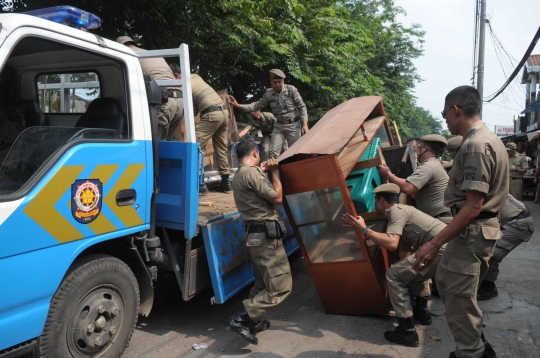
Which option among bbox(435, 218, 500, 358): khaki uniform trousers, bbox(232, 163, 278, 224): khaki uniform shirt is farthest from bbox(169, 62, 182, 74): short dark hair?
bbox(435, 218, 500, 358): khaki uniform trousers

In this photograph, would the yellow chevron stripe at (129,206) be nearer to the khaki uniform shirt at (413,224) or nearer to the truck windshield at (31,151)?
the truck windshield at (31,151)

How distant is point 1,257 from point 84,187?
24.4 inches

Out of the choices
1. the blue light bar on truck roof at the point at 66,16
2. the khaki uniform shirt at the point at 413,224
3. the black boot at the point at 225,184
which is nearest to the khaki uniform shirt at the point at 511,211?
the khaki uniform shirt at the point at 413,224

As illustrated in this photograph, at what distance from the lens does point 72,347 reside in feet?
8.75

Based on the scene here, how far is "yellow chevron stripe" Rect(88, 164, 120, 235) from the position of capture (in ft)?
8.96

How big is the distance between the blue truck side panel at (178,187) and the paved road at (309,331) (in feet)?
3.17

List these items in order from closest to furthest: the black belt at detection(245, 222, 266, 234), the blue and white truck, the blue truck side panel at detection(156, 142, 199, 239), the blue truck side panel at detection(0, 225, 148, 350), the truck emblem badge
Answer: the blue truck side panel at detection(0, 225, 148, 350), the blue and white truck, the truck emblem badge, the blue truck side panel at detection(156, 142, 199, 239), the black belt at detection(245, 222, 266, 234)

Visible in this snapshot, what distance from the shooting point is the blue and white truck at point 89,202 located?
7.75 ft

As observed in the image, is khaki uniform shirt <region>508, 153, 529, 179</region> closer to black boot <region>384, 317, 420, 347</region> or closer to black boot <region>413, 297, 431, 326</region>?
A: black boot <region>413, 297, 431, 326</region>

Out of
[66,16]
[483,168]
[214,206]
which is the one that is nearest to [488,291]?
[483,168]

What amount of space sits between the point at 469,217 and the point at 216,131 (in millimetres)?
3288

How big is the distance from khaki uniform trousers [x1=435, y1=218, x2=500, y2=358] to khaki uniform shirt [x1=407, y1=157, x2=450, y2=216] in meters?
1.53

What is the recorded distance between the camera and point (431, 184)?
4.36 metres

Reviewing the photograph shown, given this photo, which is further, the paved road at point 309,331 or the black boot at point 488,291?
the black boot at point 488,291
